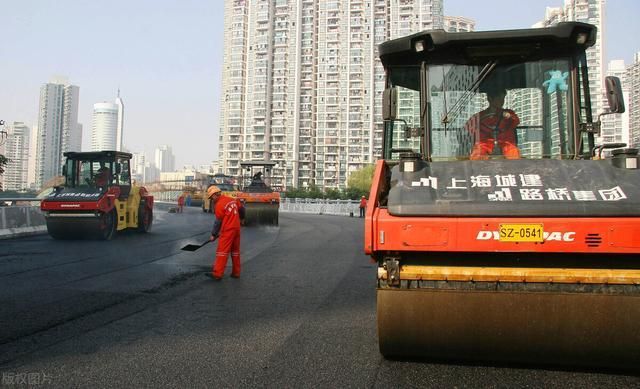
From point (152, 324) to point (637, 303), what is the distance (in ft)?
12.7

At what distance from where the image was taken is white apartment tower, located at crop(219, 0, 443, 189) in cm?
9975

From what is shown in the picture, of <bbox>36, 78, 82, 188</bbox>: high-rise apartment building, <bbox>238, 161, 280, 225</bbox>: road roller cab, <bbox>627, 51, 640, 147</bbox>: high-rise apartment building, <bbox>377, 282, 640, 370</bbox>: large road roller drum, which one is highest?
<bbox>36, 78, 82, 188</bbox>: high-rise apartment building

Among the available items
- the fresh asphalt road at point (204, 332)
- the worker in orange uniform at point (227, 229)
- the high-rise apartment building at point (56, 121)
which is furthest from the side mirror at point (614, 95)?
the high-rise apartment building at point (56, 121)

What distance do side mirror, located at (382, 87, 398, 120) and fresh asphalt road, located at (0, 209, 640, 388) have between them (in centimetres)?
192

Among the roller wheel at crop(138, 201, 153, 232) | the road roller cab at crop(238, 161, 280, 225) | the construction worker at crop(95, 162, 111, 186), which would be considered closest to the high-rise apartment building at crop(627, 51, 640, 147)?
the road roller cab at crop(238, 161, 280, 225)

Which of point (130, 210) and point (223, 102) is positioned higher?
point (223, 102)

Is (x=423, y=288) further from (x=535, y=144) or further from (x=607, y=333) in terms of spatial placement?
(x=535, y=144)

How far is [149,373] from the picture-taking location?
3.29 m

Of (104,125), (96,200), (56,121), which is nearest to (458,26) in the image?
(96,200)

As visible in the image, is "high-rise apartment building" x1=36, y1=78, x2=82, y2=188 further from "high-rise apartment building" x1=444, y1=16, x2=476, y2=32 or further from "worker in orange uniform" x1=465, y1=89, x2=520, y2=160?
"worker in orange uniform" x1=465, y1=89, x2=520, y2=160

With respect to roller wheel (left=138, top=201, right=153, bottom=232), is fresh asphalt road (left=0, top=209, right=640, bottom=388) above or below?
below

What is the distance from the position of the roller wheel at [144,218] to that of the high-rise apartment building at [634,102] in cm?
1542

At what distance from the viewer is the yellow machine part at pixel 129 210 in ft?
45.8

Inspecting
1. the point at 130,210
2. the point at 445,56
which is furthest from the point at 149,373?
the point at 130,210
